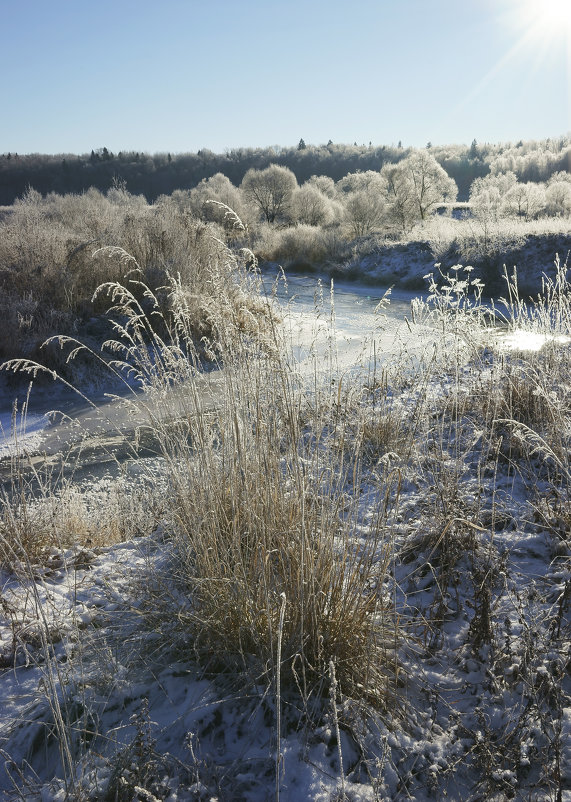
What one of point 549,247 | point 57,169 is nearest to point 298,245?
point 549,247

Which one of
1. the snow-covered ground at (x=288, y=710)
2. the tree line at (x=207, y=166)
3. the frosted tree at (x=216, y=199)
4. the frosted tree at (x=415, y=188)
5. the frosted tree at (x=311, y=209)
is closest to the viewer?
the snow-covered ground at (x=288, y=710)

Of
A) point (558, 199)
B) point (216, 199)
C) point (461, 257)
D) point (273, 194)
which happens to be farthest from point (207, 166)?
point (461, 257)

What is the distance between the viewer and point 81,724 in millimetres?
1990

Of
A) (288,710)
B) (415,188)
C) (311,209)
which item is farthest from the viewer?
Result: (311,209)

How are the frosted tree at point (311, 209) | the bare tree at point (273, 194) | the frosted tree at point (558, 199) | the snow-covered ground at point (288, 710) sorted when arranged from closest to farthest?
the snow-covered ground at point (288, 710), the frosted tree at point (558, 199), the frosted tree at point (311, 209), the bare tree at point (273, 194)

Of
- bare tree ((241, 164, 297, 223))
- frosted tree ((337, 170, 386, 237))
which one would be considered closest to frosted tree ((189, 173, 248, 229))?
bare tree ((241, 164, 297, 223))

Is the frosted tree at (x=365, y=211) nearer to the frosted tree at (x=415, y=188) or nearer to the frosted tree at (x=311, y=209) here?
the frosted tree at (x=311, y=209)

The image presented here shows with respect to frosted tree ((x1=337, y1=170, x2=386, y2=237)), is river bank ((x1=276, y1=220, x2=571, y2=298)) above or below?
below

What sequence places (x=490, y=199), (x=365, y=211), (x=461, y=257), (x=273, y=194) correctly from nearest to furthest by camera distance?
(x=461, y=257), (x=365, y=211), (x=490, y=199), (x=273, y=194)

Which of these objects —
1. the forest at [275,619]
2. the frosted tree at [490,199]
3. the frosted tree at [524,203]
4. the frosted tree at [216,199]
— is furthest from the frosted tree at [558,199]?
the forest at [275,619]

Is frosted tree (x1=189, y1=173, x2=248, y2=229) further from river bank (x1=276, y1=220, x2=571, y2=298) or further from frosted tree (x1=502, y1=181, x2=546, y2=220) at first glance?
frosted tree (x1=502, y1=181, x2=546, y2=220)

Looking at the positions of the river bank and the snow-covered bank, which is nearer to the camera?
the snow-covered bank

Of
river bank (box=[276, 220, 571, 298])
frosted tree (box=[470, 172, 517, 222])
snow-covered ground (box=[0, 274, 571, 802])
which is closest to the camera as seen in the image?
snow-covered ground (box=[0, 274, 571, 802])

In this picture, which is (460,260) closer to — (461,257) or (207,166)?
(461,257)
